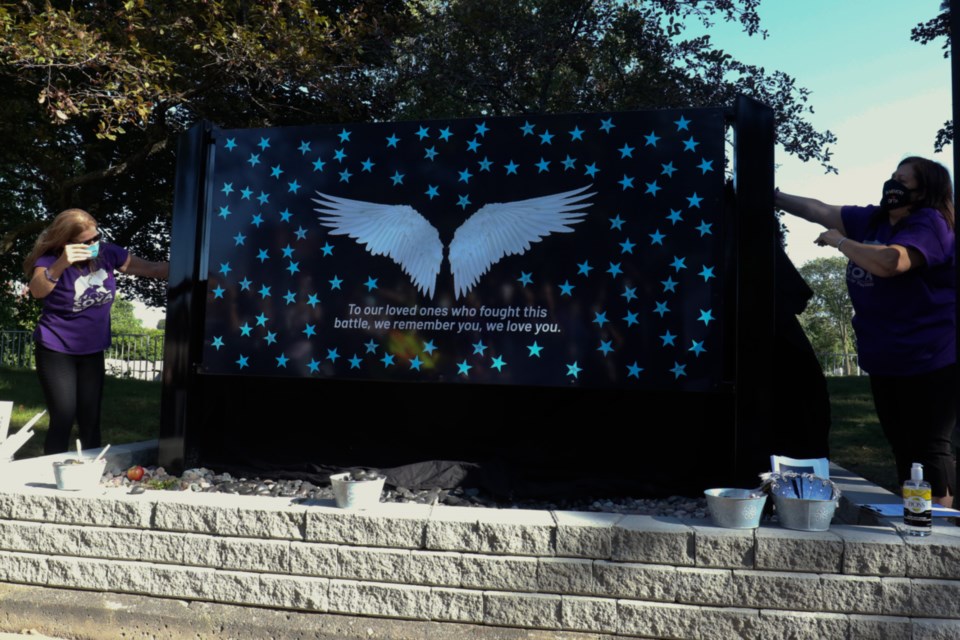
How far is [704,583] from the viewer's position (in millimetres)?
2602

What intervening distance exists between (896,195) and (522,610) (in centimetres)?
236

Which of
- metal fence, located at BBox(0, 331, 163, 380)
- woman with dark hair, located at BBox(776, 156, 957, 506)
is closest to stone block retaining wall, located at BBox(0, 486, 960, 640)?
woman with dark hair, located at BBox(776, 156, 957, 506)

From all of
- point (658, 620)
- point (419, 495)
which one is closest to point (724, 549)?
point (658, 620)

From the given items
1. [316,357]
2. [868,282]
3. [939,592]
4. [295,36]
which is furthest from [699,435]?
[295,36]

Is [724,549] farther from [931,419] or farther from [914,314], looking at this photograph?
[914,314]

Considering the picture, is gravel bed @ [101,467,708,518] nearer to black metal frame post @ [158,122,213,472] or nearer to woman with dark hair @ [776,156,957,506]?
black metal frame post @ [158,122,213,472]

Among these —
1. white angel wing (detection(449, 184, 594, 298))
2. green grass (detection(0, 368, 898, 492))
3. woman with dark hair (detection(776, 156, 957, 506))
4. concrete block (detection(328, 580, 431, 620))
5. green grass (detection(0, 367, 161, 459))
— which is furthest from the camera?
green grass (detection(0, 367, 161, 459))

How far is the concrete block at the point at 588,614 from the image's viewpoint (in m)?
2.63

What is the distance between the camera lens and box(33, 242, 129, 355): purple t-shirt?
4.06 m

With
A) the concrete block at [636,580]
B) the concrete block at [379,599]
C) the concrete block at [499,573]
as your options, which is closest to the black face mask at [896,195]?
the concrete block at [636,580]

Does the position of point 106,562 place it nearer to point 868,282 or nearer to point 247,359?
point 247,359

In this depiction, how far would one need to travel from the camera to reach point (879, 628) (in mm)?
2494

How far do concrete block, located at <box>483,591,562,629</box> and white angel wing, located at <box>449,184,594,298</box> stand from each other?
1497 millimetres

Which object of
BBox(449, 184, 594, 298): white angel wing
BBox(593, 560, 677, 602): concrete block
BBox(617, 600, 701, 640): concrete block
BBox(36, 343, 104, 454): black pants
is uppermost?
BBox(449, 184, 594, 298): white angel wing
